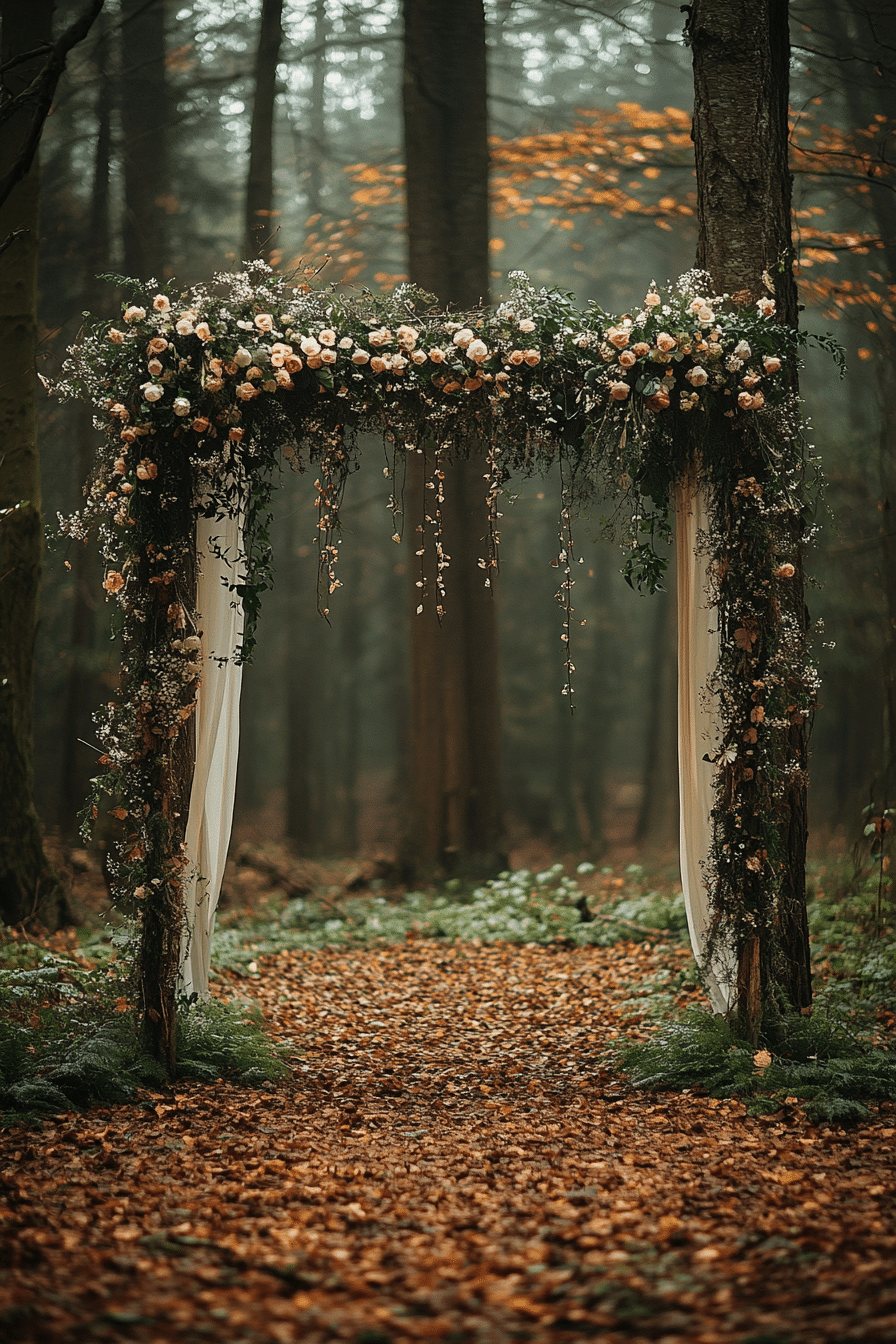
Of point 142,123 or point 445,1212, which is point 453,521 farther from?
point 445,1212

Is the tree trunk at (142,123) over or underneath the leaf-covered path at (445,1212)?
over

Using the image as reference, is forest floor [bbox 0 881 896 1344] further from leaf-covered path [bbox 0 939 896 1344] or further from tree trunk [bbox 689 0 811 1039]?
tree trunk [bbox 689 0 811 1039]

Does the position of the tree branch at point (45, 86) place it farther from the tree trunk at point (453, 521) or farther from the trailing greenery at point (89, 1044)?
the tree trunk at point (453, 521)

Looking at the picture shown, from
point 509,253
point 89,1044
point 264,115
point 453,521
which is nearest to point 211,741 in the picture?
point 89,1044

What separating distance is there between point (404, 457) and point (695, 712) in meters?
1.89

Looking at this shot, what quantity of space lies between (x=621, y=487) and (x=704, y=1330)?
3447 mm

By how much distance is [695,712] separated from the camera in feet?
15.6

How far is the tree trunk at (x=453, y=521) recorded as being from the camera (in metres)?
9.20

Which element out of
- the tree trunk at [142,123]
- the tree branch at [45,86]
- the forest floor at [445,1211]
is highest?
the tree trunk at [142,123]

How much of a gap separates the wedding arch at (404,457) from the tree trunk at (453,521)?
4.59 metres

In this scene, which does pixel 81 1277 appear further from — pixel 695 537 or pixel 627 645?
pixel 627 645

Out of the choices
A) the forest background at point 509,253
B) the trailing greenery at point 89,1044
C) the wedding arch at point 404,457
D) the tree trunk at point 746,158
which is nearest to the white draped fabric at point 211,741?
the wedding arch at point 404,457

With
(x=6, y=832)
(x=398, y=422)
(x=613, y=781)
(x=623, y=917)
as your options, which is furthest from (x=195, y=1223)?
(x=613, y=781)

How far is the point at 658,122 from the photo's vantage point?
368 inches
